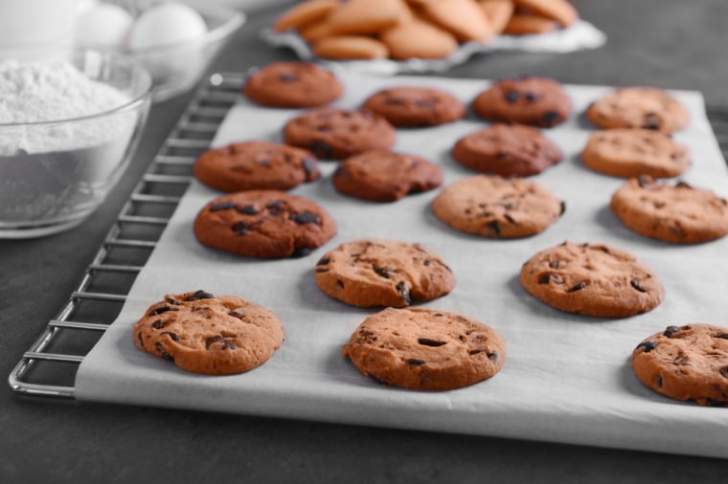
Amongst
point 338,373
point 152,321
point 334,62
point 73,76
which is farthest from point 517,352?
point 334,62

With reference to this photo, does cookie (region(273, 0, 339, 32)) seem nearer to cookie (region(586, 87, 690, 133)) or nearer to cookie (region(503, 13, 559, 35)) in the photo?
cookie (region(503, 13, 559, 35))

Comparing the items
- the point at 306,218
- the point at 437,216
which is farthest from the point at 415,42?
the point at 306,218

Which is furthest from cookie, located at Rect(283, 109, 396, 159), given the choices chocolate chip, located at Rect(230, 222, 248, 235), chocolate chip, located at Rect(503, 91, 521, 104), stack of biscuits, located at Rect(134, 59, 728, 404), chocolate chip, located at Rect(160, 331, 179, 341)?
chocolate chip, located at Rect(160, 331, 179, 341)

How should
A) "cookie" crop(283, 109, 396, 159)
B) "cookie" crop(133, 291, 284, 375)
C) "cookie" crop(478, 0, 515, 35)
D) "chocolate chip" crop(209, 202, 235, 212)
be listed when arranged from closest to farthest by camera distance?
"cookie" crop(133, 291, 284, 375) → "chocolate chip" crop(209, 202, 235, 212) → "cookie" crop(283, 109, 396, 159) → "cookie" crop(478, 0, 515, 35)

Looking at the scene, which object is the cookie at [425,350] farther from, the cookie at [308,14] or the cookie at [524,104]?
the cookie at [308,14]

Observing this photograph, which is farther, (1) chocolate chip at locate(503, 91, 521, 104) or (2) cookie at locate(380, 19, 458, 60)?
(2) cookie at locate(380, 19, 458, 60)

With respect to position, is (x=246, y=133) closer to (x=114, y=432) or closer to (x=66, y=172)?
(x=66, y=172)

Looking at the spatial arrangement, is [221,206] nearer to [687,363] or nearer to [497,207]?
[497,207]
